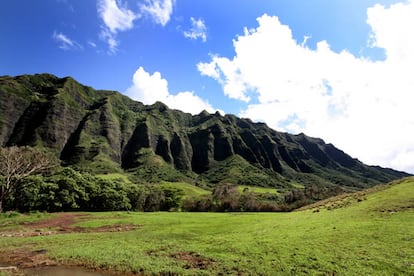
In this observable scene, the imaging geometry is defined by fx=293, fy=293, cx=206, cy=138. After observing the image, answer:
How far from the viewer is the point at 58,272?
82.6 feet

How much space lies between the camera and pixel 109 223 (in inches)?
2184

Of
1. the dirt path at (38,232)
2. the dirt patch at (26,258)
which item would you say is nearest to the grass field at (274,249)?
the dirt patch at (26,258)

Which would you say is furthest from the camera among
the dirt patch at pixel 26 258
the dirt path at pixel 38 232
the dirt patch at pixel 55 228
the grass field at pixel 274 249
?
the dirt patch at pixel 55 228

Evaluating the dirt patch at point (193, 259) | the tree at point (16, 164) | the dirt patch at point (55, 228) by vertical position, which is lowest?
the dirt patch at point (55, 228)

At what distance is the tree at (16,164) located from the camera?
67.7m

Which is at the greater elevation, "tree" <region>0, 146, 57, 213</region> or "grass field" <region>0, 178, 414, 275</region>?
"tree" <region>0, 146, 57, 213</region>

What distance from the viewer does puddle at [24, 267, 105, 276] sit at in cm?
2449

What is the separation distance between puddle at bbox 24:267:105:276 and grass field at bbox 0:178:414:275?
1384 mm

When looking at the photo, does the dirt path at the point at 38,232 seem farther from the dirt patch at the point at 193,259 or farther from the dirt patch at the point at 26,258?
the dirt patch at the point at 193,259

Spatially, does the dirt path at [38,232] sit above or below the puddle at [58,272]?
below

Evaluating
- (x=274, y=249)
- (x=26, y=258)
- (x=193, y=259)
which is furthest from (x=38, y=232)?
(x=274, y=249)

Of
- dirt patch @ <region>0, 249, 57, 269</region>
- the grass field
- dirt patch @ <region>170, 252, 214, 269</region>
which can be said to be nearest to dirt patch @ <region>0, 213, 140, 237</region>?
the grass field

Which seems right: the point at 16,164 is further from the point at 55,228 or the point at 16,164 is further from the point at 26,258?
the point at 26,258

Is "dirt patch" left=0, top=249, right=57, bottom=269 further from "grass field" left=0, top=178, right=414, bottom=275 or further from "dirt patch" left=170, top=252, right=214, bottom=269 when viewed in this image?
"dirt patch" left=170, top=252, right=214, bottom=269
